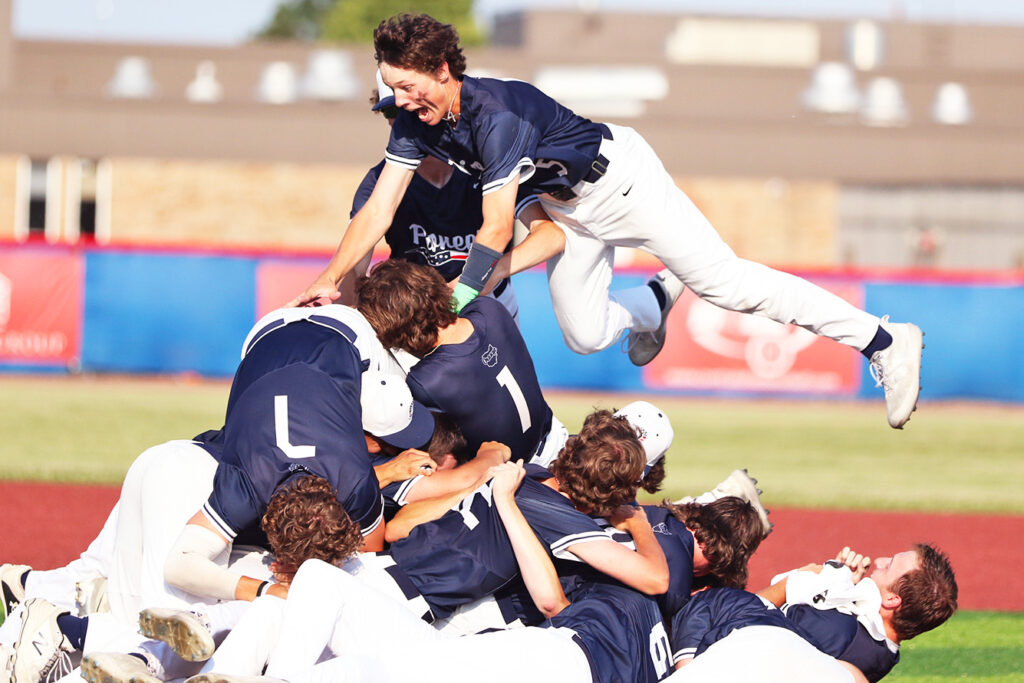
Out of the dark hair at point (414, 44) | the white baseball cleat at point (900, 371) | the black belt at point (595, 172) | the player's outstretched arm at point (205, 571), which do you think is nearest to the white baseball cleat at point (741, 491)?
the white baseball cleat at point (900, 371)

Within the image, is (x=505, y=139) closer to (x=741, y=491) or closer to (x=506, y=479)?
(x=506, y=479)

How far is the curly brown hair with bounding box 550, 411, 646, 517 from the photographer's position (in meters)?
4.59

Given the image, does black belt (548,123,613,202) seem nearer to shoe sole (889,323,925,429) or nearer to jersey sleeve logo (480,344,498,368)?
jersey sleeve logo (480,344,498,368)

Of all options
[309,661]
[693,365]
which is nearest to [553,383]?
[693,365]

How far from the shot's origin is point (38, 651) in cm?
456

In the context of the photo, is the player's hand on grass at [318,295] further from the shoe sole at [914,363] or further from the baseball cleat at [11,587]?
the shoe sole at [914,363]

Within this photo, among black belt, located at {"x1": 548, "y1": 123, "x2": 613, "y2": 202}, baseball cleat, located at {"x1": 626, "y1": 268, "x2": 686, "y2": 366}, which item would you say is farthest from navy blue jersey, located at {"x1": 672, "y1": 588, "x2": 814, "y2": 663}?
baseball cleat, located at {"x1": 626, "y1": 268, "x2": 686, "y2": 366}

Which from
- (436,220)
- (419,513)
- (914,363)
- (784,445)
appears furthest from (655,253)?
(784,445)

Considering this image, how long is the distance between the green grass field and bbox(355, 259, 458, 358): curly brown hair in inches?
101

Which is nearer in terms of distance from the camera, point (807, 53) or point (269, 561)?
point (269, 561)

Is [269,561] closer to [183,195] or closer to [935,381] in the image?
[935,381]

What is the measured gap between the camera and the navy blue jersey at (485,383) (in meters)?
5.14

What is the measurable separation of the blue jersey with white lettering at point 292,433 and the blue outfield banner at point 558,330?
44.0 ft

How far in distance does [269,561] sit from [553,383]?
13752 millimetres
